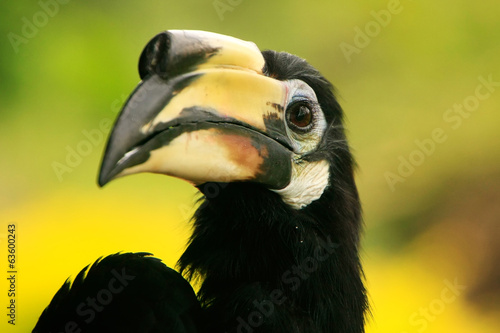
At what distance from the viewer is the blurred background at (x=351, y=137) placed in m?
5.87

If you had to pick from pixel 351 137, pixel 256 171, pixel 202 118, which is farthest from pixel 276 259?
pixel 351 137

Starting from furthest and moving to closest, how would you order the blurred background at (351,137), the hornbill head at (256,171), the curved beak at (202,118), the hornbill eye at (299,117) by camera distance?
the blurred background at (351,137) < the hornbill eye at (299,117) < the hornbill head at (256,171) < the curved beak at (202,118)

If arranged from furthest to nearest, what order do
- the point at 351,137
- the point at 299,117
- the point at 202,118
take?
1. the point at 351,137
2. the point at 299,117
3. the point at 202,118

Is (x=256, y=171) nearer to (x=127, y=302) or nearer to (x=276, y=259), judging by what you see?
(x=276, y=259)

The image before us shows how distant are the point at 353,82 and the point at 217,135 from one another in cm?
493

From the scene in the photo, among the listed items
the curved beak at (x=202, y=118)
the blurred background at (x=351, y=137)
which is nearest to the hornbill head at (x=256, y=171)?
the curved beak at (x=202, y=118)

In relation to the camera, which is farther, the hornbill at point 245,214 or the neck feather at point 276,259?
the neck feather at point 276,259

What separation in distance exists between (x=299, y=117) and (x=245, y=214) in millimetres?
456

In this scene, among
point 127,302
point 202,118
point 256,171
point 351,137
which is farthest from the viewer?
point 351,137

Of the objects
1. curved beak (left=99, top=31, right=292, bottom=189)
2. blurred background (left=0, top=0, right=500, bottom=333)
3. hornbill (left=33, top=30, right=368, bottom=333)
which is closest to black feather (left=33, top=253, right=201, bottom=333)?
hornbill (left=33, top=30, right=368, bottom=333)

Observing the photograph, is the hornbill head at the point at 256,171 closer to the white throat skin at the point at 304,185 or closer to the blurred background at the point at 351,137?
the white throat skin at the point at 304,185

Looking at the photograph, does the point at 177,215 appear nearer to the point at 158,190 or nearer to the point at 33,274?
the point at 158,190

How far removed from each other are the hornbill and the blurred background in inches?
104

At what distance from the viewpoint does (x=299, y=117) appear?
9.33ft
